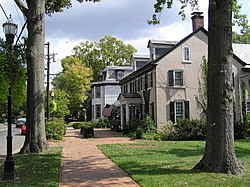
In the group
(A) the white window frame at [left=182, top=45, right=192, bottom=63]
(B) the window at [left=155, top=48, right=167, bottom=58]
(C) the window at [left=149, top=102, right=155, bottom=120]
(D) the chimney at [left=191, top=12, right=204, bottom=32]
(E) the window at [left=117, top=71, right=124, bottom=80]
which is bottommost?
(C) the window at [left=149, top=102, right=155, bottom=120]

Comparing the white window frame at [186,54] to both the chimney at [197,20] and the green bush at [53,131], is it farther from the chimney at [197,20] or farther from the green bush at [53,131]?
the green bush at [53,131]

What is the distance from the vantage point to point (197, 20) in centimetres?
2772

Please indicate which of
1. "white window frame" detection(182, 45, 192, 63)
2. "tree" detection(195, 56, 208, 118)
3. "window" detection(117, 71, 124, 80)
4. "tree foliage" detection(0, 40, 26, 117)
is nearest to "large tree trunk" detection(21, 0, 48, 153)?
"tree foliage" detection(0, 40, 26, 117)

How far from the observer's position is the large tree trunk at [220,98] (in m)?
8.75

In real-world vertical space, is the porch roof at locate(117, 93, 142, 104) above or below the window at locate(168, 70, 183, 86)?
below

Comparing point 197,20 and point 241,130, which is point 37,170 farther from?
point 197,20

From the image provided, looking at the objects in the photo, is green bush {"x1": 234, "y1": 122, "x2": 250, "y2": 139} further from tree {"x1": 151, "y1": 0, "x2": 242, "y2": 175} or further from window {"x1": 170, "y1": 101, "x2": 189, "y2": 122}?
tree {"x1": 151, "y1": 0, "x2": 242, "y2": 175}

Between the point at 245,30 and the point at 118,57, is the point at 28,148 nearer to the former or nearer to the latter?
the point at 245,30

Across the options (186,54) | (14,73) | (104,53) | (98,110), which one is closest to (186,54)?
(186,54)

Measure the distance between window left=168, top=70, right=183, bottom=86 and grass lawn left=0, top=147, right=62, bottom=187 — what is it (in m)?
14.4

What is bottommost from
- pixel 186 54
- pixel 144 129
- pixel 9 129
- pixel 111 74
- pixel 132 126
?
pixel 144 129

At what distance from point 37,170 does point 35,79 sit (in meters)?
5.25

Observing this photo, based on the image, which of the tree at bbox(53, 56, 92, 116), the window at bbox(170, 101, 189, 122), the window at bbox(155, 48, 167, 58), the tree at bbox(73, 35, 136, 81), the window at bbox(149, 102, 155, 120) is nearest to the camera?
the window at bbox(170, 101, 189, 122)

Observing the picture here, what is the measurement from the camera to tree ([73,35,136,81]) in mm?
66688
